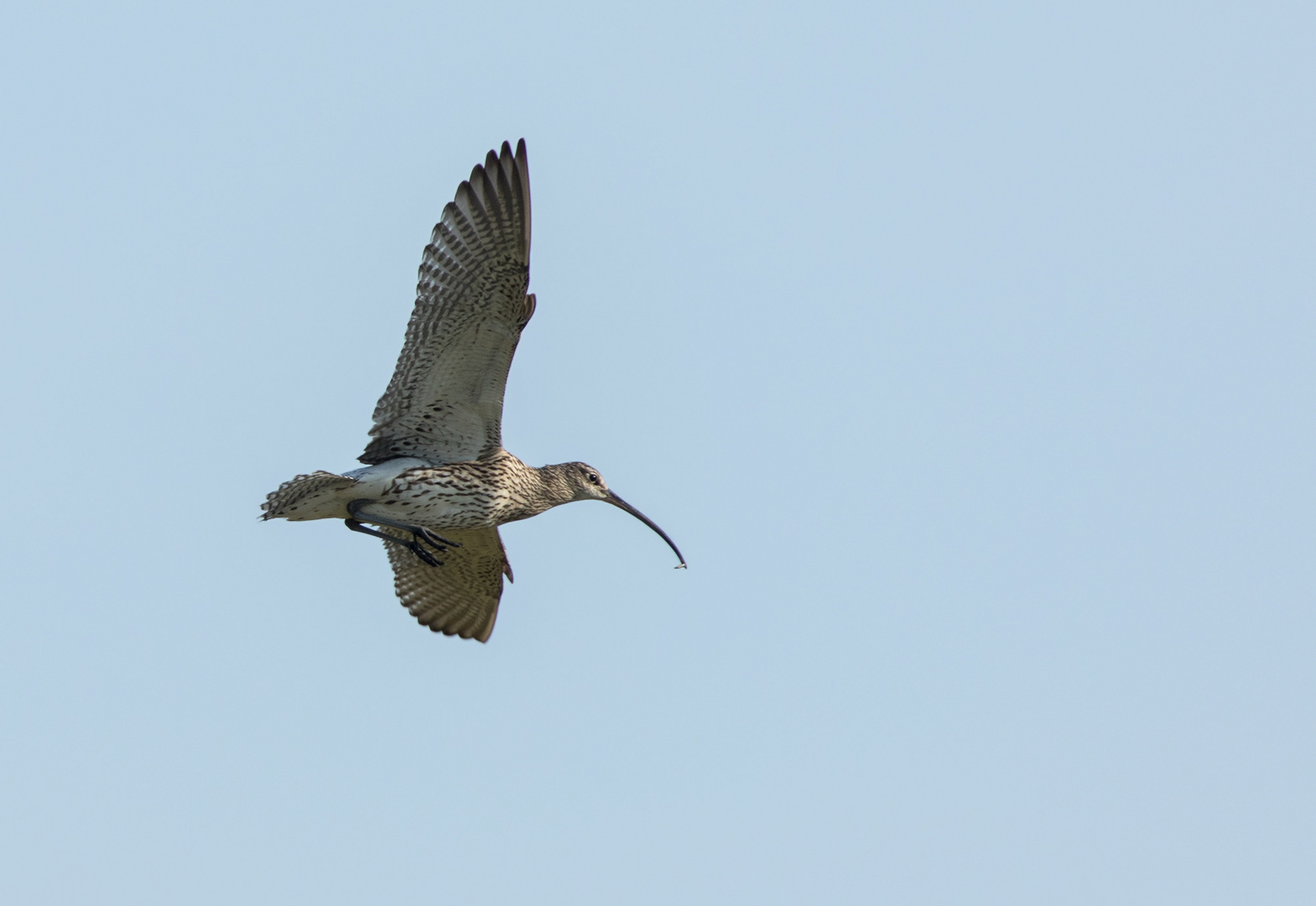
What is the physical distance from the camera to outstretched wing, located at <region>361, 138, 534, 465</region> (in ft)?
55.5

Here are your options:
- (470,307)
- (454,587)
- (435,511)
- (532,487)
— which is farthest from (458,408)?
(454,587)

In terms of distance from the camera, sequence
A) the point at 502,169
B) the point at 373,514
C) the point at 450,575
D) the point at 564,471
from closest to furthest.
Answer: the point at 502,169 < the point at 373,514 < the point at 564,471 < the point at 450,575

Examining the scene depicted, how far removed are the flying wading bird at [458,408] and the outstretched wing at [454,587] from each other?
5.02ft

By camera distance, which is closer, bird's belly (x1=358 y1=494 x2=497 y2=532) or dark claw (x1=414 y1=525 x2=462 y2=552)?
bird's belly (x1=358 y1=494 x2=497 y2=532)

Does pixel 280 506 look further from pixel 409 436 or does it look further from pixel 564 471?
pixel 564 471

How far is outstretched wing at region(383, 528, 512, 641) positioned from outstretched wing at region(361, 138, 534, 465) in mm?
3470

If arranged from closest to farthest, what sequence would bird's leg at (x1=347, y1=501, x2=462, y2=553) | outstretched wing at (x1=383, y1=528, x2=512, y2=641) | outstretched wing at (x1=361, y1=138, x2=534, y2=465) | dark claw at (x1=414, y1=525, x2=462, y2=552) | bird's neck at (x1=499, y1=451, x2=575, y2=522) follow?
outstretched wing at (x1=361, y1=138, x2=534, y2=465) < bird's leg at (x1=347, y1=501, x2=462, y2=553) < dark claw at (x1=414, y1=525, x2=462, y2=552) < bird's neck at (x1=499, y1=451, x2=575, y2=522) < outstretched wing at (x1=383, y1=528, x2=512, y2=641)

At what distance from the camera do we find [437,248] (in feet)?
56.3

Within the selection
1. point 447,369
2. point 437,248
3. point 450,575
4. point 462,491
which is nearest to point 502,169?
point 437,248

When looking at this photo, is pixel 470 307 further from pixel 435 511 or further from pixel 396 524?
pixel 396 524

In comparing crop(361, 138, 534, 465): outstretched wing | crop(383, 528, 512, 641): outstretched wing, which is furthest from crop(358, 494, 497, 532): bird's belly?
crop(383, 528, 512, 641): outstretched wing

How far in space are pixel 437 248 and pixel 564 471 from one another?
12.1 feet

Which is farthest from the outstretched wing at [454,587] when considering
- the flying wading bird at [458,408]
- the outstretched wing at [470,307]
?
the outstretched wing at [470,307]

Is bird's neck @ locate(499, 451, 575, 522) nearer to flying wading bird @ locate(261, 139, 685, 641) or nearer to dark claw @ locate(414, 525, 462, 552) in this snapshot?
flying wading bird @ locate(261, 139, 685, 641)
